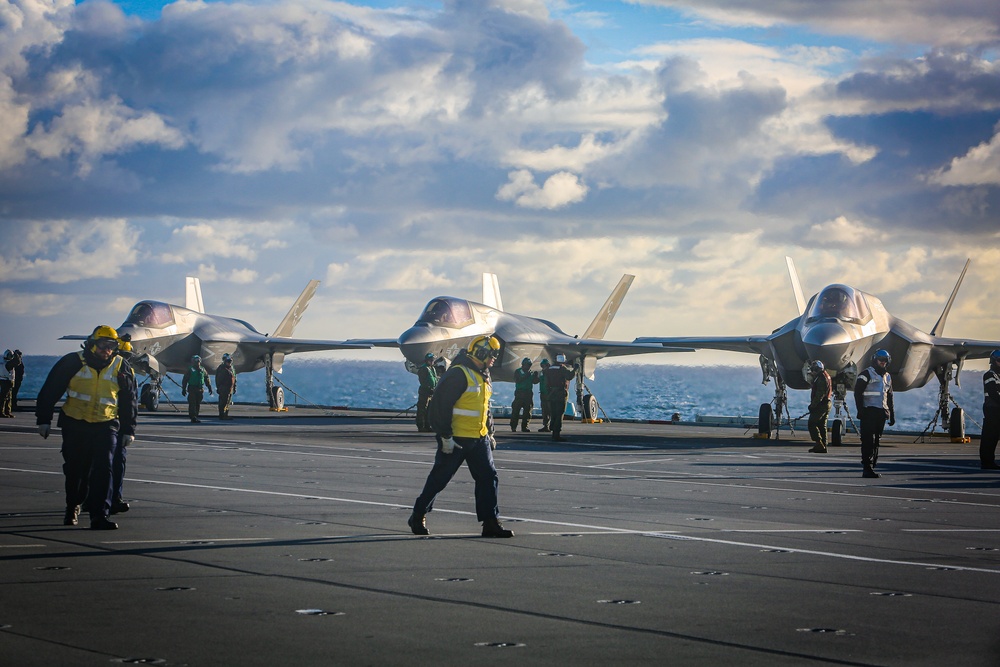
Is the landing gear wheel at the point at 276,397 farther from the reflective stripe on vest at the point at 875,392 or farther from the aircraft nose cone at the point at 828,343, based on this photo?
the reflective stripe on vest at the point at 875,392

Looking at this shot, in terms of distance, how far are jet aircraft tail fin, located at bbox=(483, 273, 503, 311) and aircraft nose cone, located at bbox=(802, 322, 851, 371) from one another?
781 inches

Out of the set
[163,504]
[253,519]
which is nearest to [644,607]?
[253,519]

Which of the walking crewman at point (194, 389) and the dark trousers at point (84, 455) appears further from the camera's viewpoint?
the walking crewman at point (194, 389)

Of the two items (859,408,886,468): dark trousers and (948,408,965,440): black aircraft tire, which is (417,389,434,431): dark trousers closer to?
(859,408,886,468): dark trousers

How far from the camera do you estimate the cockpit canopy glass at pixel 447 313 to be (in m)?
37.9

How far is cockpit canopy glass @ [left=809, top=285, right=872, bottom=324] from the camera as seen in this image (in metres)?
29.5

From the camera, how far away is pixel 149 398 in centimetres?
4116

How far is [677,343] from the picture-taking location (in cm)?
3794

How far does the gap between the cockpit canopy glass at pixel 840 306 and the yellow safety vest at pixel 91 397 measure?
21.1m

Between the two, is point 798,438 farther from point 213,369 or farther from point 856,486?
point 213,369

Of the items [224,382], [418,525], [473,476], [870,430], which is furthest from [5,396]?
[473,476]

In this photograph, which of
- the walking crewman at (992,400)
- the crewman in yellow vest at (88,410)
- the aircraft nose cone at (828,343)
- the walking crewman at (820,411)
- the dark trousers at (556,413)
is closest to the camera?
the crewman in yellow vest at (88,410)

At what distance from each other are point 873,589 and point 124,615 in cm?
514

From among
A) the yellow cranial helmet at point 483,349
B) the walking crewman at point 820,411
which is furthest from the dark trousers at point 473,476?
the walking crewman at point 820,411
